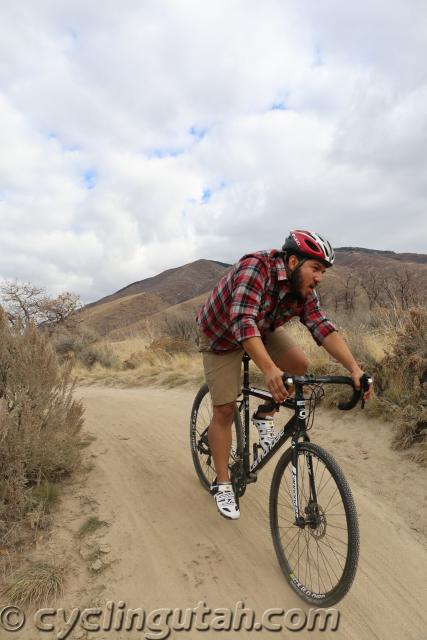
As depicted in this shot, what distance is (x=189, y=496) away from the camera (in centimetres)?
362

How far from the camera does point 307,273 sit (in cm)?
271

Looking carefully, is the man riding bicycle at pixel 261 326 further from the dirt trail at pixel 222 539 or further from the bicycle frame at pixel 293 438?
the dirt trail at pixel 222 539

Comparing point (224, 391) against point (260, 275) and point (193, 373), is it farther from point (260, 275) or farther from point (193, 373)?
point (193, 373)

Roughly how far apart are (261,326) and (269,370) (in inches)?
26.0

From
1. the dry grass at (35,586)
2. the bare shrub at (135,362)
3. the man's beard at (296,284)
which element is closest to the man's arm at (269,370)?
the man's beard at (296,284)

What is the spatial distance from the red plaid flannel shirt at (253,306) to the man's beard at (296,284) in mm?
31

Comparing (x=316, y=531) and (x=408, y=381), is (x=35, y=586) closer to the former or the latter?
(x=316, y=531)

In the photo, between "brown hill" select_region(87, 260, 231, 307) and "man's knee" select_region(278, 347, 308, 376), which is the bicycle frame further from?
"brown hill" select_region(87, 260, 231, 307)

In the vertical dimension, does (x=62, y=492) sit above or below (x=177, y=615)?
above

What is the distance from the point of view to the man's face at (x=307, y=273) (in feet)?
8.89

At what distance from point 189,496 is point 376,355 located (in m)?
3.34

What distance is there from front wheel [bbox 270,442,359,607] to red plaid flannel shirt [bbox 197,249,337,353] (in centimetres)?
83

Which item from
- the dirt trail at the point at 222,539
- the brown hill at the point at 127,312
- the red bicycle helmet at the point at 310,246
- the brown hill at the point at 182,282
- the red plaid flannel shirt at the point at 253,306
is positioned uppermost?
the brown hill at the point at 182,282

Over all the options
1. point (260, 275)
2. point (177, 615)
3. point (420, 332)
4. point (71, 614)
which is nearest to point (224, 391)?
point (260, 275)
